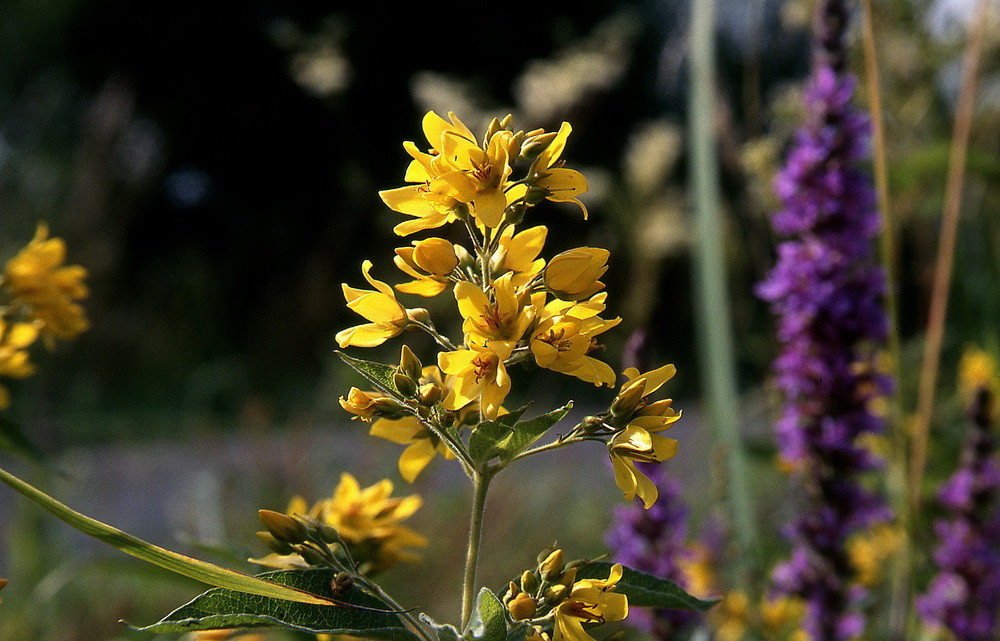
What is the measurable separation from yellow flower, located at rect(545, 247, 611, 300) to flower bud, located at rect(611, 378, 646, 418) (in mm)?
69

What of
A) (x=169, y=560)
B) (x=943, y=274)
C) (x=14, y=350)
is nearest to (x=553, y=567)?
(x=169, y=560)

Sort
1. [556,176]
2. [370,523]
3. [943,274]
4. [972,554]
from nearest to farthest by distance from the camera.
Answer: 1. [556,176]
2. [370,523]
3. [943,274]
4. [972,554]

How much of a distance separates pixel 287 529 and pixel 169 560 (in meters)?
0.09

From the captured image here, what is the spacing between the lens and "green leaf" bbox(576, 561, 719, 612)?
614mm

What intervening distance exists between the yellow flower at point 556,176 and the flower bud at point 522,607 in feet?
0.85

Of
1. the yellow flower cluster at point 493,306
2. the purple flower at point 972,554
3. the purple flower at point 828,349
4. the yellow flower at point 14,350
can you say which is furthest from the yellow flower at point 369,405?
the purple flower at point 972,554

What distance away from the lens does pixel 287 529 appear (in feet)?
2.01

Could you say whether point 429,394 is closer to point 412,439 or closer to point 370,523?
point 412,439

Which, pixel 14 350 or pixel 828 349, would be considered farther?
pixel 828 349

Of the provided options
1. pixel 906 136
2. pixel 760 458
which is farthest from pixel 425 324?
pixel 906 136

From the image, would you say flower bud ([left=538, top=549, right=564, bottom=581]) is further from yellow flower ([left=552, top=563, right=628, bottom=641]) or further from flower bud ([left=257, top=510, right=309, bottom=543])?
flower bud ([left=257, top=510, right=309, bottom=543])

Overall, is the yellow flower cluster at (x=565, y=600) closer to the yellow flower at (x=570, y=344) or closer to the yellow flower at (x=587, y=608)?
the yellow flower at (x=587, y=608)

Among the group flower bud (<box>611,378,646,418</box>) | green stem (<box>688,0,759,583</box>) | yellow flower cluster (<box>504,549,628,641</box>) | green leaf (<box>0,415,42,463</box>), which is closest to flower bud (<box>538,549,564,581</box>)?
yellow flower cluster (<box>504,549,628,641</box>)

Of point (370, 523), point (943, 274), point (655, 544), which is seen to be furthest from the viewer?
point (943, 274)
